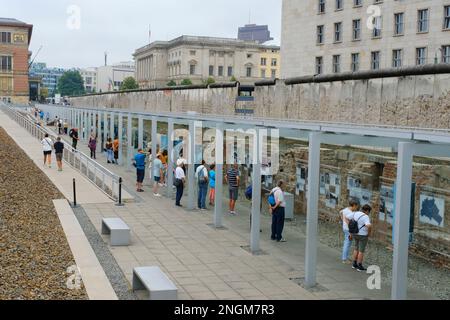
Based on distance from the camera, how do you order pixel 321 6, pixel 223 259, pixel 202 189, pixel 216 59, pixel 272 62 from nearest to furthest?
pixel 223 259
pixel 202 189
pixel 321 6
pixel 216 59
pixel 272 62

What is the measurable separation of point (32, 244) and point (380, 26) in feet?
114

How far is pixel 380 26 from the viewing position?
41.1 meters

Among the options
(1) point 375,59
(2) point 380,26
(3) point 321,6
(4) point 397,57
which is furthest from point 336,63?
(4) point 397,57

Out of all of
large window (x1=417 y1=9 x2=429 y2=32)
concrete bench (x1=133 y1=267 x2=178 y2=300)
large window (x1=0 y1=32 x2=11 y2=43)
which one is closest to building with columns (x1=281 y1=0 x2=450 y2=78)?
large window (x1=417 y1=9 x2=429 y2=32)

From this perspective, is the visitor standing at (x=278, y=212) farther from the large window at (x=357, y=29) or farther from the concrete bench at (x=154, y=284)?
the large window at (x=357, y=29)

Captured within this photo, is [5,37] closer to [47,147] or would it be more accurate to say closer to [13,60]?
[13,60]

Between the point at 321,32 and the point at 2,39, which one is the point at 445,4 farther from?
the point at 2,39

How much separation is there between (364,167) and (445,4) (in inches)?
1066

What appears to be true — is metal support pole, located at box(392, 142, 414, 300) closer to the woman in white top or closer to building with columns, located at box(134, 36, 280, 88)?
the woman in white top

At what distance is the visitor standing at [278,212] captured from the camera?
524 inches

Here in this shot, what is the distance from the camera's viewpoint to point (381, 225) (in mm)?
12258

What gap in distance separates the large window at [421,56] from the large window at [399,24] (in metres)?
2.03
